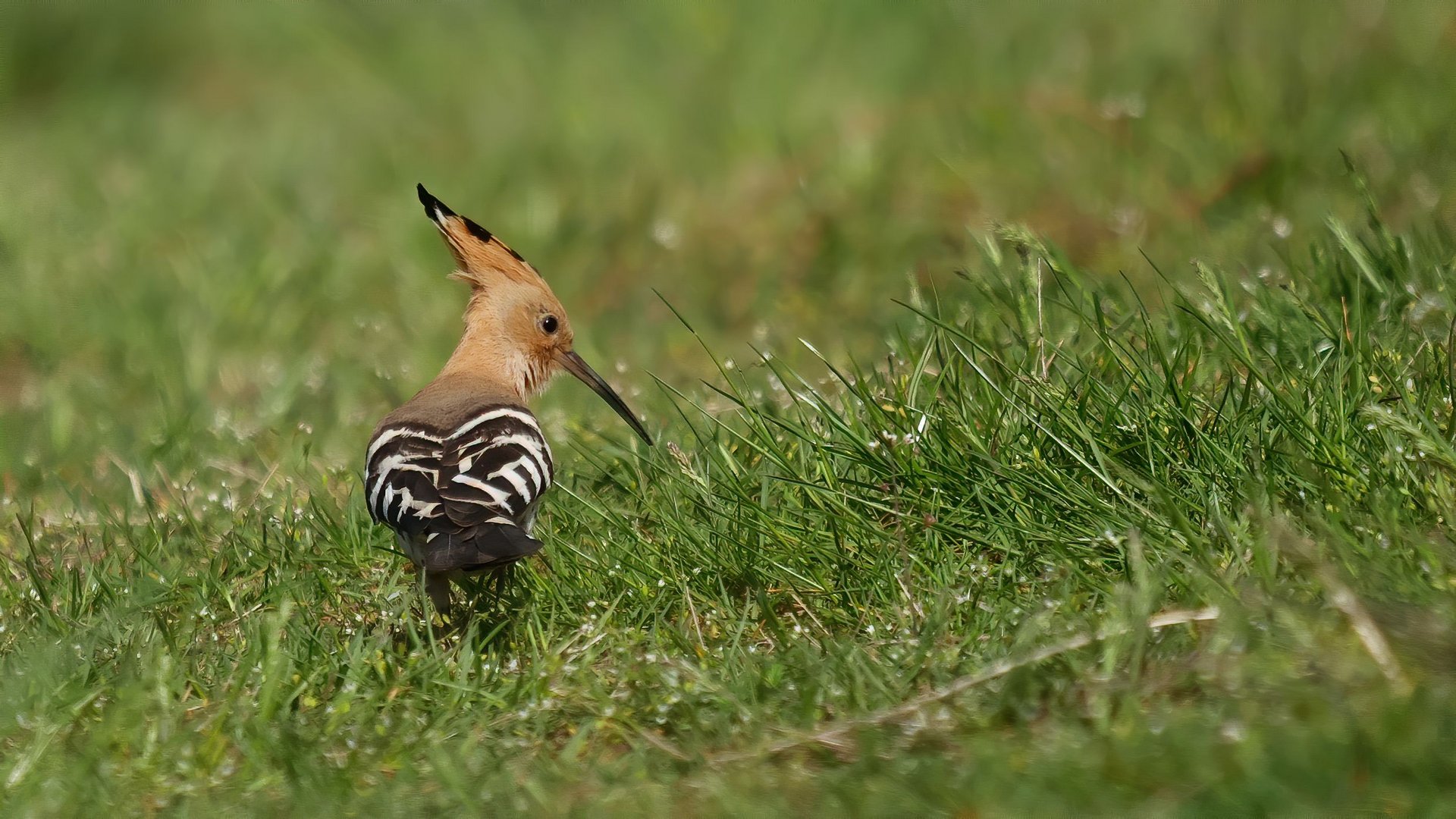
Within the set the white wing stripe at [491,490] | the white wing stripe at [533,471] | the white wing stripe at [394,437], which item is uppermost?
the white wing stripe at [394,437]

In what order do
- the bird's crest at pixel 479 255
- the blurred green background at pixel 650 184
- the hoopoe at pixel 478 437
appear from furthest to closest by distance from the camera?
the blurred green background at pixel 650 184 → the bird's crest at pixel 479 255 → the hoopoe at pixel 478 437

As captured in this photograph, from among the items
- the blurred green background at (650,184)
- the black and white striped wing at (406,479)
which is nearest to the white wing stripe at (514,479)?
the black and white striped wing at (406,479)

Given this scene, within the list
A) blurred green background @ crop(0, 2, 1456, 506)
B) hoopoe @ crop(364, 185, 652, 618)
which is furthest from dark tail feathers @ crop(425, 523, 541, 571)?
blurred green background @ crop(0, 2, 1456, 506)

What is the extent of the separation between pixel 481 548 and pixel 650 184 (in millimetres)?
3824

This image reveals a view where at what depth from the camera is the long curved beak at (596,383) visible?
451 cm

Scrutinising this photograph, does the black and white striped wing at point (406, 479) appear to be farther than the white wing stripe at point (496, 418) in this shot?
No

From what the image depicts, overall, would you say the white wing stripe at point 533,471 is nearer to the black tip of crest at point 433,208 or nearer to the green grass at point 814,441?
the green grass at point 814,441

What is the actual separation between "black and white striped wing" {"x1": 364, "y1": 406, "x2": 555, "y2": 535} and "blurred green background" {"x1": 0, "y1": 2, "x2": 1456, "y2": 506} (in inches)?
43.6

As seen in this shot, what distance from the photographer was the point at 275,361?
5.98 meters

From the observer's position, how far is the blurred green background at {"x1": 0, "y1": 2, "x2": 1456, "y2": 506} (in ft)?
17.9

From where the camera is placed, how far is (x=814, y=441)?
353 centimetres

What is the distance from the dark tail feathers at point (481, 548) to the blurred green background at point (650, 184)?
5.04 feet

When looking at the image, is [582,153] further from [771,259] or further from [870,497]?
[870,497]

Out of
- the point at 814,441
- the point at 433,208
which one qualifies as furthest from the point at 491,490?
the point at 433,208
